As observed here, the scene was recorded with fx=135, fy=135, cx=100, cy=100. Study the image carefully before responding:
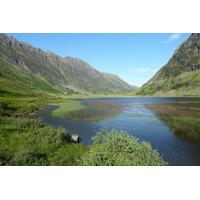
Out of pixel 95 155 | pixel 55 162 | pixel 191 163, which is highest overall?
pixel 95 155

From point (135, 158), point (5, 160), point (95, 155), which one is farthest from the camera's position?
point (95, 155)

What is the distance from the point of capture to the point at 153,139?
2688 centimetres

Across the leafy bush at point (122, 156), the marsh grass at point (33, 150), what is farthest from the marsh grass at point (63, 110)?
the leafy bush at point (122, 156)

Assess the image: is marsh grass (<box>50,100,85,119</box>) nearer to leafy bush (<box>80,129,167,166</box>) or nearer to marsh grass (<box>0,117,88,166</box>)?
marsh grass (<box>0,117,88,166</box>)

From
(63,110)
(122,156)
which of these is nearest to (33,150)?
(122,156)

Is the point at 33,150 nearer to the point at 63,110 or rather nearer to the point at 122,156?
the point at 122,156

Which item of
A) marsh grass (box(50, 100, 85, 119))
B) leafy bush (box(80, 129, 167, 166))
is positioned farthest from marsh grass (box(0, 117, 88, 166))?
marsh grass (box(50, 100, 85, 119))

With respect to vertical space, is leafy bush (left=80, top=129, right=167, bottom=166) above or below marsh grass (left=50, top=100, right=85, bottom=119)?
above

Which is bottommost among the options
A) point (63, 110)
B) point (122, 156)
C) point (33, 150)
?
point (63, 110)

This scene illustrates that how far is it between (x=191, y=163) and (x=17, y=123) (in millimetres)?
25677

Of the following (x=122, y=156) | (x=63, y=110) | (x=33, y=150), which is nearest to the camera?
(x=122, y=156)

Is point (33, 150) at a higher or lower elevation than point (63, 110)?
higher

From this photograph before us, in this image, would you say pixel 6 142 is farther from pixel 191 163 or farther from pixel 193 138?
pixel 193 138

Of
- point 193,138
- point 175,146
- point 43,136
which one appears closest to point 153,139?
point 175,146
